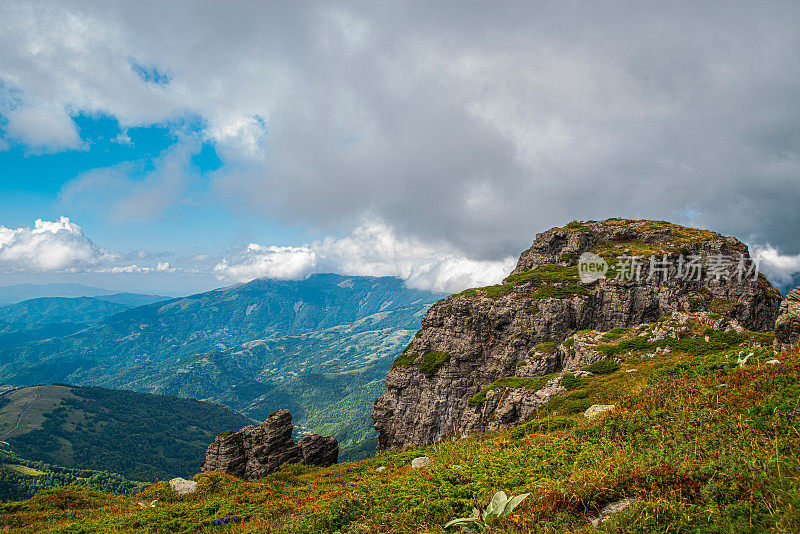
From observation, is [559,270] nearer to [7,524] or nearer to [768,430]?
[768,430]

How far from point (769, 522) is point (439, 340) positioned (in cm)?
5653

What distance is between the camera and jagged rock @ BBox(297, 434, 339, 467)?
44125mm

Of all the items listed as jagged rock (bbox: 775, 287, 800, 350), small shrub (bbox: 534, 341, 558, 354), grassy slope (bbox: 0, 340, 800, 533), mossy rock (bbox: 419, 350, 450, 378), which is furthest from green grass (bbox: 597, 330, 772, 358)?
mossy rock (bbox: 419, 350, 450, 378)

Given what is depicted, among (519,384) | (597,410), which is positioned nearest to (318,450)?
(519,384)

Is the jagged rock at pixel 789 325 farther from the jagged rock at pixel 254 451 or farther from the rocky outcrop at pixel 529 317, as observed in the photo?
the jagged rock at pixel 254 451

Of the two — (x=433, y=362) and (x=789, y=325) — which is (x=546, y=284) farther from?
(x=789, y=325)

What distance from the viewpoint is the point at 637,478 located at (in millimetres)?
6371

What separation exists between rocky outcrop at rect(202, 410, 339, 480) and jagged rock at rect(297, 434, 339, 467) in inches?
34.1

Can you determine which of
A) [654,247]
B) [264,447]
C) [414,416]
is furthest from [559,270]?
[264,447]

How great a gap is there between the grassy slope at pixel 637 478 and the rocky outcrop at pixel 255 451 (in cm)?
2836

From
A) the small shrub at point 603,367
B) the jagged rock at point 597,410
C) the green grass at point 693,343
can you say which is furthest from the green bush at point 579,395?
the green grass at point 693,343

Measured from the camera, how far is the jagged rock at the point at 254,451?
130 ft

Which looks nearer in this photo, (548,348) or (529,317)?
(548,348)

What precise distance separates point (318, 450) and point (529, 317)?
36.4 m
